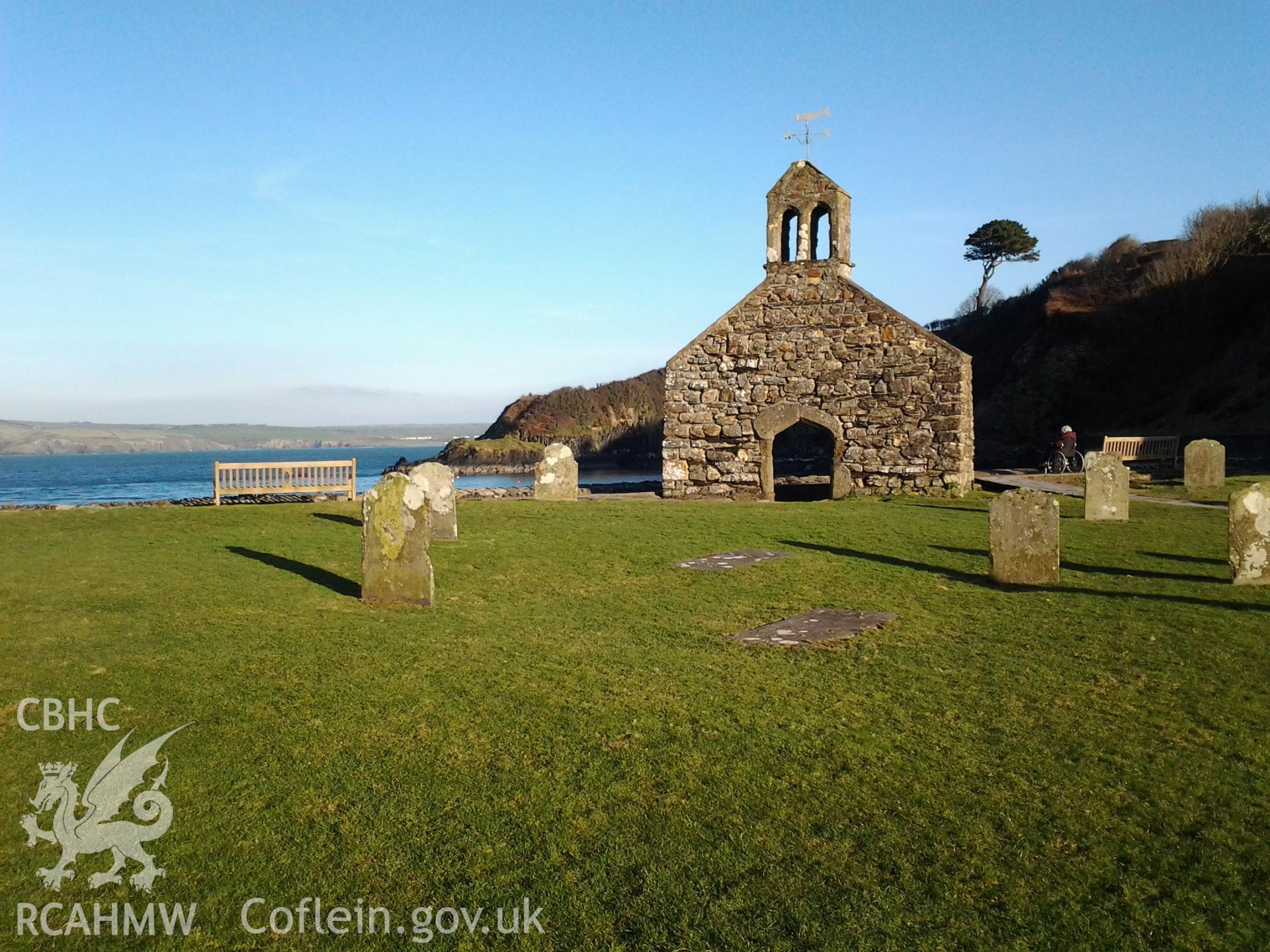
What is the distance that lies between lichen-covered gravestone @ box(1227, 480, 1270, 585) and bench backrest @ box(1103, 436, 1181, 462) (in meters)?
15.3

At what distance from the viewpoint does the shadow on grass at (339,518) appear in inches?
633

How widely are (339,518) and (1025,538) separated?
462 inches

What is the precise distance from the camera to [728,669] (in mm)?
7039

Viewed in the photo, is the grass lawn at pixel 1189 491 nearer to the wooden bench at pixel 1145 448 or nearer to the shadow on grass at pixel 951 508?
the wooden bench at pixel 1145 448

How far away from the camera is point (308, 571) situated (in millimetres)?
11250

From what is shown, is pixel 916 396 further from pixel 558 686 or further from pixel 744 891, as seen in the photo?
pixel 744 891

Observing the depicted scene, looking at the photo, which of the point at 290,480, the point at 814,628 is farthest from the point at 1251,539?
the point at 290,480

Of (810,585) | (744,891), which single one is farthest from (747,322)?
(744,891)

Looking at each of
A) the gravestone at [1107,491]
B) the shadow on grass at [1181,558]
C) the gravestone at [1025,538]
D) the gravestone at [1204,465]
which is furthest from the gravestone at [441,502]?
the gravestone at [1204,465]

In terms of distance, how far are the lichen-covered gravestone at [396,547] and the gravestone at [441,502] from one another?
14.2 ft

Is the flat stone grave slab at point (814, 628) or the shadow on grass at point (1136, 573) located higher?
the shadow on grass at point (1136, 573)

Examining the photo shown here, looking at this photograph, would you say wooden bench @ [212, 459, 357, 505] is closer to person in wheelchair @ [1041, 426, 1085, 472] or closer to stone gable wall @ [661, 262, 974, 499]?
stone gable wall @ [661, 262, 974, 499]

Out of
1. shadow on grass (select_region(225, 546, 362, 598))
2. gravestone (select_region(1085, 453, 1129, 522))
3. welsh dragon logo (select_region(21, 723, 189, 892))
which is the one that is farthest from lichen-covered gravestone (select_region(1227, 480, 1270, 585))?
welsh dragon logo (select_region(21, 723, 189, 892))

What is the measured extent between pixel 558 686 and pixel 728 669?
1331 millimetres
